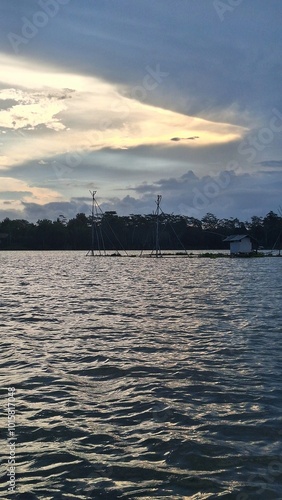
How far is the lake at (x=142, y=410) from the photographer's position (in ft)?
19.9

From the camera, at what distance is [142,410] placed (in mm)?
8516

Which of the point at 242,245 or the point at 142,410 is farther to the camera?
the point at 242,245

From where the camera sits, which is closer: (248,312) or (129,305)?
(248,312)

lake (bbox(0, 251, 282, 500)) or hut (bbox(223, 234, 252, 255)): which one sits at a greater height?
hut (bbox(223, 234, 252, 255))

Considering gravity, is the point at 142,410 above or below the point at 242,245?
below

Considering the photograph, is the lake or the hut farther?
the hut

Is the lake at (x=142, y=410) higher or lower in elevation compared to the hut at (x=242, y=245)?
lower

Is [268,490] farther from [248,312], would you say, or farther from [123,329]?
[248,312]

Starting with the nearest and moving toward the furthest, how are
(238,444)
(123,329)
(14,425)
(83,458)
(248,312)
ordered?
(83,458) → (238,444) → (14,425) → (123,329) → (248,312)

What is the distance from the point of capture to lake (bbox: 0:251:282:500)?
6.06m

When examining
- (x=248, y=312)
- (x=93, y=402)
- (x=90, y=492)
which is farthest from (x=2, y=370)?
(x=248, y=312)

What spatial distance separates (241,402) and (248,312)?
41.8ft

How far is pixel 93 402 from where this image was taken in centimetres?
893

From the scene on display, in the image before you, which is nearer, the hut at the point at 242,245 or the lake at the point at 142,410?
the lake at the point at 142,410
